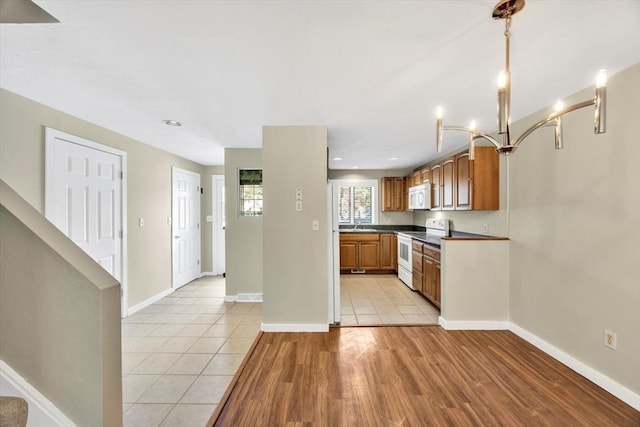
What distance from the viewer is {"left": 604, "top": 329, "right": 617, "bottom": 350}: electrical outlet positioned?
→ 1969mm

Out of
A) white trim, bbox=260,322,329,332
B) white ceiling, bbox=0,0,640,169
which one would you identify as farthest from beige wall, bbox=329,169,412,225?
white trim, bbox=260,322,329,332

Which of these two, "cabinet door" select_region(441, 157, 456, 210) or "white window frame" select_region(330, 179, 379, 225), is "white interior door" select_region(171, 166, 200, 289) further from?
"cabinet door" select_region(441, 157, 456, 210)

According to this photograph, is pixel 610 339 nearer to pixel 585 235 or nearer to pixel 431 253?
pixel 585 235

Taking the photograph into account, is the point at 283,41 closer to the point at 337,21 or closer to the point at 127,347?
the point at 337,21

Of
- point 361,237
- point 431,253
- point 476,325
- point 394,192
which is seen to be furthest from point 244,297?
point 394,192

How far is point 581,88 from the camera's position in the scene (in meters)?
2.19

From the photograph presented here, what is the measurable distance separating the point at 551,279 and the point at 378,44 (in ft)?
8.31

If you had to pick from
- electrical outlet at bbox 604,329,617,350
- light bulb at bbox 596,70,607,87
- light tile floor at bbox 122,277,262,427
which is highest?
light bulb at bbox 596,70,607,87

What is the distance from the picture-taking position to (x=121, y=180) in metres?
3.46

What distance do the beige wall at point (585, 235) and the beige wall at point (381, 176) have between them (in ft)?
11.0

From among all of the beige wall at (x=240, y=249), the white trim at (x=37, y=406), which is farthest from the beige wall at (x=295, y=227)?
the white trim at (x=37, y=406)

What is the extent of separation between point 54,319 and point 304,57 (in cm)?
187

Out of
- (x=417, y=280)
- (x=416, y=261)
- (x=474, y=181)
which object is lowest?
(x=417, y=280)

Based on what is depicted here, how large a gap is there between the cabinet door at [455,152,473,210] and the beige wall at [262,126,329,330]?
5.91 feet
